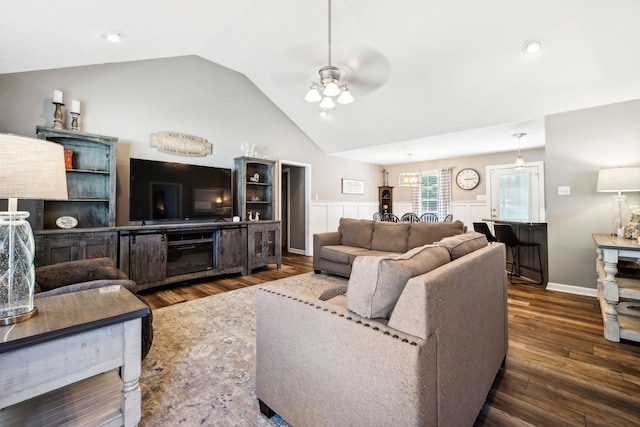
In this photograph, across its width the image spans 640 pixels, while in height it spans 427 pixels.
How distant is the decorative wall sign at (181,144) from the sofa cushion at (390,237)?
9.80ft

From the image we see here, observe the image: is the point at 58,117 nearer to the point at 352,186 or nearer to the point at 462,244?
the point at 462,244

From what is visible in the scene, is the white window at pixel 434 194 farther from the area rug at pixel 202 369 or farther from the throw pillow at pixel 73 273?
the throw pillow at pixel 73 273

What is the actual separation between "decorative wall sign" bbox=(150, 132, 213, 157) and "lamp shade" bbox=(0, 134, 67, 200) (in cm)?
316

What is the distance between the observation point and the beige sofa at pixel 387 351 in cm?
88

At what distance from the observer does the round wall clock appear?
21.4ft

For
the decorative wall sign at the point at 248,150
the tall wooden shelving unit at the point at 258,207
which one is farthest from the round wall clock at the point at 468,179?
the decorative wall sign at the point at 248,150

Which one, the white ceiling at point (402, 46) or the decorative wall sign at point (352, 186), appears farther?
the decorative wall sign at point (352, 186)

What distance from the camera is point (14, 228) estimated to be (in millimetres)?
979

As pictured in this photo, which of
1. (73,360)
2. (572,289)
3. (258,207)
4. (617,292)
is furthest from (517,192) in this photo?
(73,360)

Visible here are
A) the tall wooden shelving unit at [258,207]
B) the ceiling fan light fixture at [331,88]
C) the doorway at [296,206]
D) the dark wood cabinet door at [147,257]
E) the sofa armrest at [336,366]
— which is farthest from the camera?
the doorway at [296,206]

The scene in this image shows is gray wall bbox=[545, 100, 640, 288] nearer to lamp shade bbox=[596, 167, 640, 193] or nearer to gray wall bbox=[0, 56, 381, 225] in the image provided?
lamp shade bbox=[596, 167, 640, 193]

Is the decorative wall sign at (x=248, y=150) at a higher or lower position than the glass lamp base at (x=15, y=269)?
higher

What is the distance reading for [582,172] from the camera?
3297 millimetres

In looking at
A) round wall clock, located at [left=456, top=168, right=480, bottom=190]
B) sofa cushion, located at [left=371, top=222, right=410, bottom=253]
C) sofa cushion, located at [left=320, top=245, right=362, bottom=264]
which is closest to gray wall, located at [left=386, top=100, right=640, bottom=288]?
sofa cushion, located at [left=371, top=222, right=410, bottom=253]
